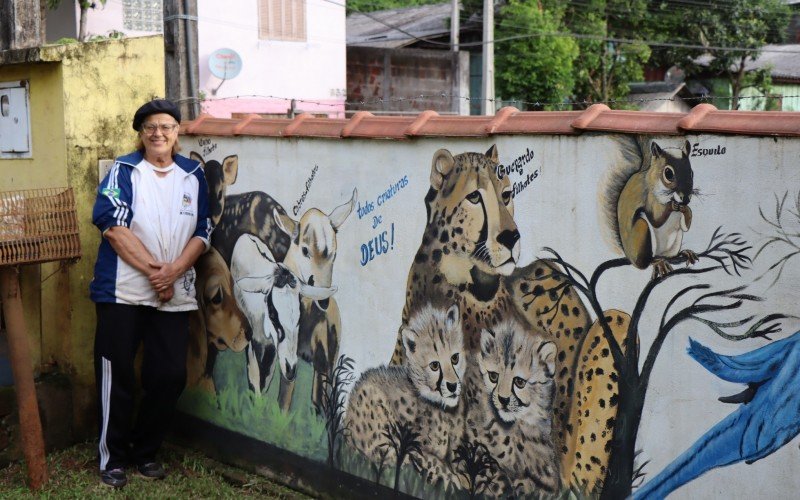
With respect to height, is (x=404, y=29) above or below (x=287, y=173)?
above

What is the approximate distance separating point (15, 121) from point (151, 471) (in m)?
2.20

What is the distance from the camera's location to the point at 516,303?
3820 mm

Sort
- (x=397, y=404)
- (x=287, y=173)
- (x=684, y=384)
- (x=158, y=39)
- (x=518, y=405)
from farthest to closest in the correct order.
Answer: (x=158, y=39)
(x=287, y=173)
(x=397, y=404)
(x=518, y=405)
(x=684, y=384)

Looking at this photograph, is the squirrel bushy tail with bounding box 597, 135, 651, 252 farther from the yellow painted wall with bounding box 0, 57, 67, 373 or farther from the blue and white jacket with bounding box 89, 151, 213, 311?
the yellow painted wall with bounding box 0, 57, 67, 373

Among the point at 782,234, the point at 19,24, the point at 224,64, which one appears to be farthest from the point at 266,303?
the point at 224,64

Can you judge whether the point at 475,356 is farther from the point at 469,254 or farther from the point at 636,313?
the point at 636,313

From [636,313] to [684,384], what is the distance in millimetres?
302

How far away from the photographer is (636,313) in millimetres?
3410

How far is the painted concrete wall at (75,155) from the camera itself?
17.7ft

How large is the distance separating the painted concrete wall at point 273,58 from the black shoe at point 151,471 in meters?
13.7

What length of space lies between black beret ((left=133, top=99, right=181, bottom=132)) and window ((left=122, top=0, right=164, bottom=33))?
14290 mm

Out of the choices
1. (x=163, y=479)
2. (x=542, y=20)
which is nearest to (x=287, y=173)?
(x=163, y=479)

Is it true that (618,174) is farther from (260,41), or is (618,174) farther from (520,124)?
(260,41)

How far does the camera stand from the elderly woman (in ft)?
16.5
